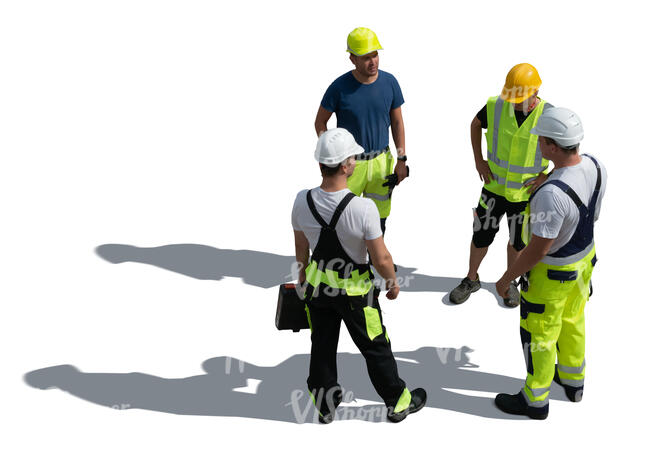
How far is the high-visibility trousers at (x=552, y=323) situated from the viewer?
5.88 meters

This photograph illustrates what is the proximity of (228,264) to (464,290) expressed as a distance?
2.45 m

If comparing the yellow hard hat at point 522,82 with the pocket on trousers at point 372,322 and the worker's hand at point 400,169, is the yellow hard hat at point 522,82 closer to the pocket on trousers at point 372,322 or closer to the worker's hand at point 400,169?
the worker's hand at point 400,169

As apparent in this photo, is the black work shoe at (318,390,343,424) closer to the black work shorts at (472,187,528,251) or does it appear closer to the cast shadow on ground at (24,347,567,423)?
the cast shadow on ground at (24,347,567,423)

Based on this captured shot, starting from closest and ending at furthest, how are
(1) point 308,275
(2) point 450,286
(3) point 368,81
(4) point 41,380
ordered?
(1) point 308,275 → (4) point 41,380 → (3) point 368,81 → (2) point 450,286

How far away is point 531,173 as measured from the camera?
23.3ft

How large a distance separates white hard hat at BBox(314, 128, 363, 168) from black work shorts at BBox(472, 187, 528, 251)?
2.35 metres

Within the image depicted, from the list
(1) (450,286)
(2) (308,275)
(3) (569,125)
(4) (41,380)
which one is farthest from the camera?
(1) (450,286)

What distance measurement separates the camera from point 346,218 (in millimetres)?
5555

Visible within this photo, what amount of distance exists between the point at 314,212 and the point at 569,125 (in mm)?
1780

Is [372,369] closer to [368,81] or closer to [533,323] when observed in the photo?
[533,323]

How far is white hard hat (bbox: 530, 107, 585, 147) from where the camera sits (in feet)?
18.1

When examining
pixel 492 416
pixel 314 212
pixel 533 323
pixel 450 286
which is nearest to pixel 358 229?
pixel 314 212

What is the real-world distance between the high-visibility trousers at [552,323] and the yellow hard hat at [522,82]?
59.2 inches

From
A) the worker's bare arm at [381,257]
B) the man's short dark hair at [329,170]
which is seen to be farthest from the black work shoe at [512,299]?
the man's short dark hair at [329,170]
